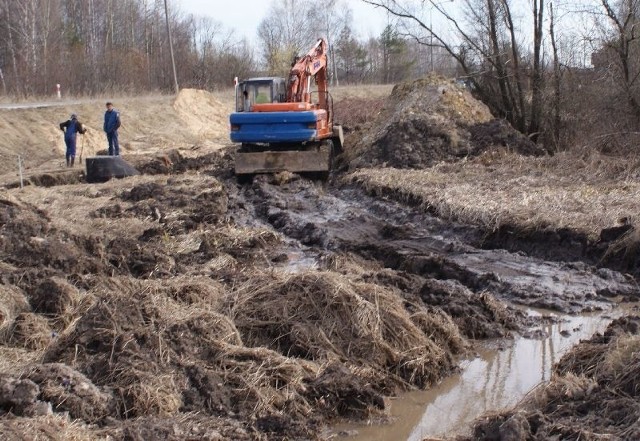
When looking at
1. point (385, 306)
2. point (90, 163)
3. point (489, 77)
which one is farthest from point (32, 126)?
point (385, 306)

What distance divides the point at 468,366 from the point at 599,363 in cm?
150

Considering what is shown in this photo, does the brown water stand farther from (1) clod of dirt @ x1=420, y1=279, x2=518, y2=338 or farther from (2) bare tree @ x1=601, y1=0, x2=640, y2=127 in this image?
(2) bare tree @ x1=601, y1=0, x2=640, y2=127

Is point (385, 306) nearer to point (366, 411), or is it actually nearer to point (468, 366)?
→ point (468, 366)

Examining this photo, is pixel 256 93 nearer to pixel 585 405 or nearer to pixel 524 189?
pixel 524 189

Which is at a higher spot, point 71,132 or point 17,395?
point 71,132

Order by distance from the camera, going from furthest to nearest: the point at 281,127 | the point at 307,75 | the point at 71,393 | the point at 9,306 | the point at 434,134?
the point at 434,134, the point at 307,75, the point at 281,127, the point at 9,306, the point at 71,393

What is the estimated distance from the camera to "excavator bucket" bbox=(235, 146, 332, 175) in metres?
16.8

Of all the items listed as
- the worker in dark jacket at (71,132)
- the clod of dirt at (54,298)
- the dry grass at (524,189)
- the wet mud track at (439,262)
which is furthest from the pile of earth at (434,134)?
the clod of dirt at (54,298)

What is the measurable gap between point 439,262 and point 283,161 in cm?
822

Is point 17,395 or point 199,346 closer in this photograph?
point 17,395

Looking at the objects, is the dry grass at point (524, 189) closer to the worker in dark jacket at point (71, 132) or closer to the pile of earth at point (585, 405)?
the pile of earth at point (585, 405)

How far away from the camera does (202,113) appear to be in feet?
121

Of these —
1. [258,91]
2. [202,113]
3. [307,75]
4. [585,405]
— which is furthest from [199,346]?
[202,113]

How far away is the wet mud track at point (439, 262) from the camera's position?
762 centimetres
